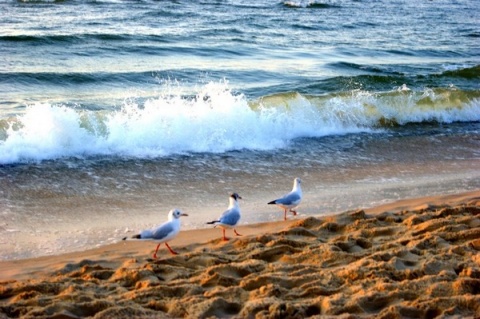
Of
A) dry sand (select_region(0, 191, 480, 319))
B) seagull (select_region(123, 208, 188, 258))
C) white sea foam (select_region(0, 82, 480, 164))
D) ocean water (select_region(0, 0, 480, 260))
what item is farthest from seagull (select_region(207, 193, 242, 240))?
white sea foam (select_region(0, 82, 480, 164))

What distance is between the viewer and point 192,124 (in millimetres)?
11086

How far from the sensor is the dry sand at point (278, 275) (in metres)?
4.71

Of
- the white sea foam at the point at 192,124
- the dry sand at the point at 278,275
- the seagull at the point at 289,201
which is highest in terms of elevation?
the white sea foam at the point at 192,124

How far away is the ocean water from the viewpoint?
805 centimetres

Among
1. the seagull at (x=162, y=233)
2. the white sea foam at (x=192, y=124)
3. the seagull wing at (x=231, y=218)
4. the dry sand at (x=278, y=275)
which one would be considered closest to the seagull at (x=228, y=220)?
the seagull wing at (x=231, y=218)

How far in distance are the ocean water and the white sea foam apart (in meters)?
0.03

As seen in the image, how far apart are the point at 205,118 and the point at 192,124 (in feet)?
1.50

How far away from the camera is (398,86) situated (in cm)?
1642

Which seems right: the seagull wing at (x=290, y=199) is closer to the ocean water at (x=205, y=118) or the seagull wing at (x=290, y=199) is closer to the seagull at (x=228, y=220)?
the ocean water at (x=205, y=118)

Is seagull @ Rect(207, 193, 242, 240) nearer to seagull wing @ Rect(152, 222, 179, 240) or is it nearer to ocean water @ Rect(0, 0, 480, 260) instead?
seagull wing @ Rect(152, 222, 179, 240)

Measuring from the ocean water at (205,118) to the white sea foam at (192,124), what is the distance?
0.03 meters

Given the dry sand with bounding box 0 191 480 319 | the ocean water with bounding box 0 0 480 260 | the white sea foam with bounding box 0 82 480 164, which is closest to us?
the dry sand with bounding box 0 191 480 319

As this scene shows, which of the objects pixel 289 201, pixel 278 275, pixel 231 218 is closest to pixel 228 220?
pixel 231 218

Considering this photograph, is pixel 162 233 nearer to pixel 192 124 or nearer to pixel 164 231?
pixel 164 231
